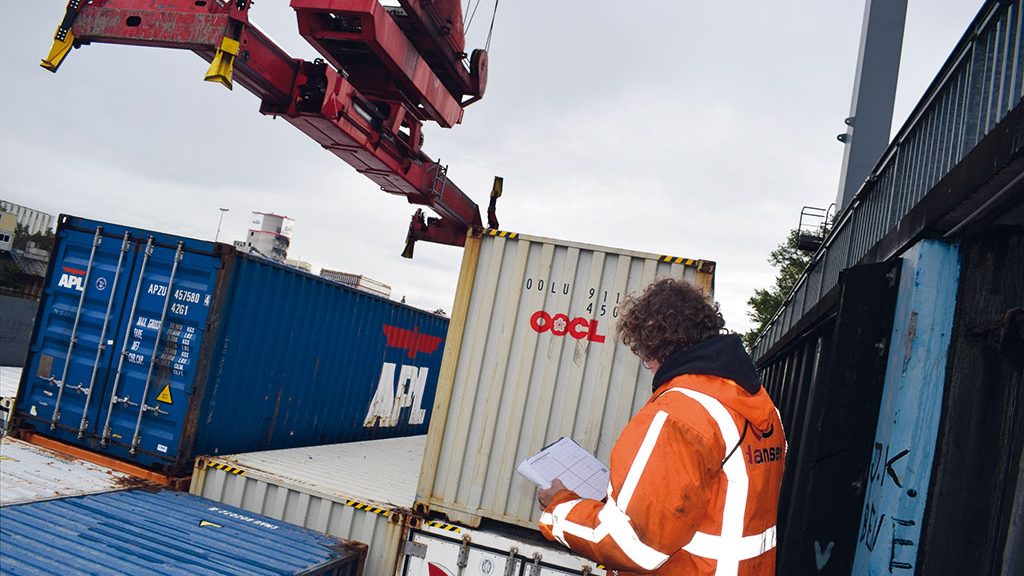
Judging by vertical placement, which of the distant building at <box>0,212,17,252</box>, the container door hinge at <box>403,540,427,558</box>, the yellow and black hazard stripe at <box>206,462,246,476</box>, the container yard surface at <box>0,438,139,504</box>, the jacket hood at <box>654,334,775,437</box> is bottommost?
the container yard surface at <box>0,438,139,504</box>

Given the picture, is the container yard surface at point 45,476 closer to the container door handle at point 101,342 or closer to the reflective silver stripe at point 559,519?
the container door handle at point 101,342

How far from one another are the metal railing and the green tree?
2931 centimetres

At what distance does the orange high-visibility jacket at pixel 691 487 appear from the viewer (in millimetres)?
2297

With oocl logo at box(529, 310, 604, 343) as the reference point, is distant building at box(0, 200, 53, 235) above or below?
above

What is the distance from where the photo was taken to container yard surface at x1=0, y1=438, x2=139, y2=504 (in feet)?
17.0

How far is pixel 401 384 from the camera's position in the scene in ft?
36.4

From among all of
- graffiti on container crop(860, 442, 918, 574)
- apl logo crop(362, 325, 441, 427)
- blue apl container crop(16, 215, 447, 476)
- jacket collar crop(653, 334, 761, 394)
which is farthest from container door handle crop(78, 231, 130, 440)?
graffiti on container crop(860, 442, 918, 574)

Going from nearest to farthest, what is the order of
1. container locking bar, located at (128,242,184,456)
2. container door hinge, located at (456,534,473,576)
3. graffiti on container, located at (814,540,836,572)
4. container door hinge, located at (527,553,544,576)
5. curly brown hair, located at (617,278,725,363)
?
curly brown hair, located at (617,278,725,363) → graffiti on container, located at (814,540,836,572) → container door hinge, located at (527,553,544,576) → container door hinge, located at (456,534,473,576) → container locking bar, located at (128,242,184,456)

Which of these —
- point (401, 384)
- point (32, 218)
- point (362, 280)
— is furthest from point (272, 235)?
point (32, 218)

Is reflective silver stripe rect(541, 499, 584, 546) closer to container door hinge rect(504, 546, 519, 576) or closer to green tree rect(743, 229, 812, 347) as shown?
container door hinge rect(504, 546, 519, 576)

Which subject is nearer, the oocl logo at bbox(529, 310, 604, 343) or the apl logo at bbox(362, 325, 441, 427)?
the oocl logo at bbox(529, 310, 604, 343)

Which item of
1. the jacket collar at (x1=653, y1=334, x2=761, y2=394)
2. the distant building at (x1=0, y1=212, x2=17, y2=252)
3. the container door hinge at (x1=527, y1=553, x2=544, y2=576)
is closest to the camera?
the jacket collar at (x1=653, y1=334, x2=761, y2=394)

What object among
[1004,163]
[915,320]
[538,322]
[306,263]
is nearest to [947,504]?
[915,320]

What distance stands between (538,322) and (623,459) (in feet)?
10.7
